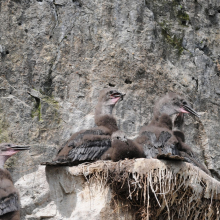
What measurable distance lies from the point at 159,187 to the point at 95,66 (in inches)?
102

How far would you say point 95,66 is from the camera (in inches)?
286

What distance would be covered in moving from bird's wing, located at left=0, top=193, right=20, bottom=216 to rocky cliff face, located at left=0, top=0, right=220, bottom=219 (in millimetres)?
1094

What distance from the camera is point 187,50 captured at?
7801 mm

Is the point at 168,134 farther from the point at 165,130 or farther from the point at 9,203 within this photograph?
the point at 9,203

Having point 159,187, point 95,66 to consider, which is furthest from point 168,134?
point 95,66

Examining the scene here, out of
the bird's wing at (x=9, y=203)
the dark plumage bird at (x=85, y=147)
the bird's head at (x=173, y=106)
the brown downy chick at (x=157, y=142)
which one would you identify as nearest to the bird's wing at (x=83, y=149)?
the dark plumage bird at (x=85, y=147)

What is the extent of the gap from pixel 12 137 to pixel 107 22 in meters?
2.26

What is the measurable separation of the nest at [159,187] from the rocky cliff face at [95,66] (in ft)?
4.74

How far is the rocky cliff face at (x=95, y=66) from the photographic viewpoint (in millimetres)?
6750

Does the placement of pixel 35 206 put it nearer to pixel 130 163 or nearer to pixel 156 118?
pixel 130 163

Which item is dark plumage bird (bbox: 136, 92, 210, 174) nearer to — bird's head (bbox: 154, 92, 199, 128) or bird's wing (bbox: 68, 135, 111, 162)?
bird's head (bbox: 154, 92, 199, 128)

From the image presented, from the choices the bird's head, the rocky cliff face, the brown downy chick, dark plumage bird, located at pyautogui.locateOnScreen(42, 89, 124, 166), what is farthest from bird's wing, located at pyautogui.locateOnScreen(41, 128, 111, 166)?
the bird's head

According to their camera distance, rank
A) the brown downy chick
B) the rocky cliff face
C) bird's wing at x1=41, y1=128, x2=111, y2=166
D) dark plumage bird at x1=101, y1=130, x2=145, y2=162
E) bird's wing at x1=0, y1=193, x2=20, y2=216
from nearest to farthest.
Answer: bird's wing at x1=0, y1=193, x2=20, y2=216 → dark plumage bird at x1=101, y1=130, x2=145, y2=162 → bird's wing at x1=41, y1=128, x2=111, y2=166 → the brown downy chick → the rocky cliff face

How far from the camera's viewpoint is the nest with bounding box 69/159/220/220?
203 inches
